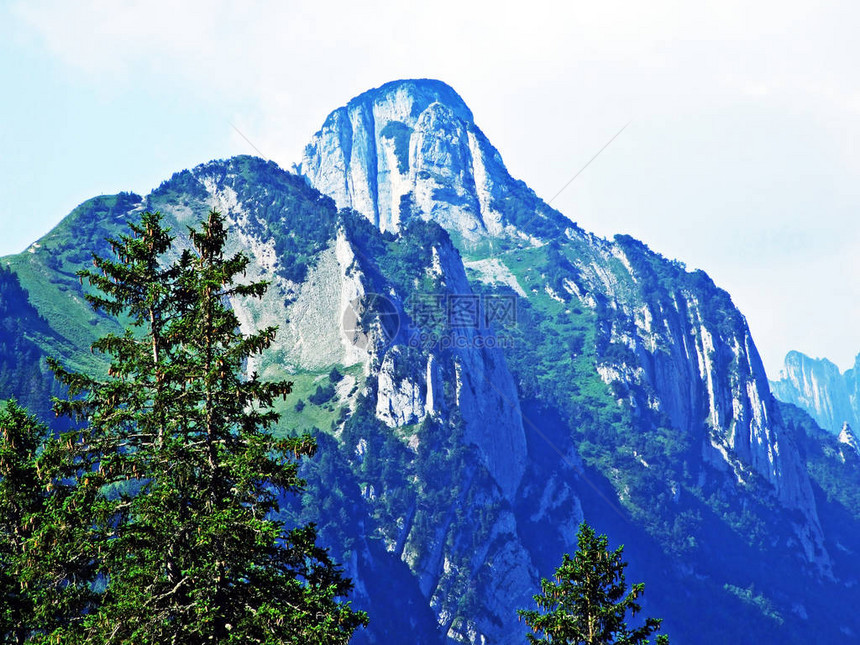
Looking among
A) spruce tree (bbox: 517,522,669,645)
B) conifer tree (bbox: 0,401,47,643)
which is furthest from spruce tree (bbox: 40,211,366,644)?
spruce tree (bbox: 517,522,669,645)

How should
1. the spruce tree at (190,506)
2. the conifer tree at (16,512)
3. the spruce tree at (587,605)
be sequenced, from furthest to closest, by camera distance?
the spruce tree at (587,605)
the conifer tree at (16,512)
the spruce tree at (190,506)

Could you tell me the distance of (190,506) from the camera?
21.7 m

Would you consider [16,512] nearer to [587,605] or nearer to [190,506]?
[190,506]

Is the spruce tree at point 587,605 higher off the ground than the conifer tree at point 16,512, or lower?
higher

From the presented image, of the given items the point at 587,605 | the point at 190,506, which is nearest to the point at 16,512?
the point at 190,506

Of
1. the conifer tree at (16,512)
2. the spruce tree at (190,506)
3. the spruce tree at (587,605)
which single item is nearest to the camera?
the spruce tree at (190,506)

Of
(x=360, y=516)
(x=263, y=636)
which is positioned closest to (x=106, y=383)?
(x=263, y=636)

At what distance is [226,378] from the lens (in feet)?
72.0

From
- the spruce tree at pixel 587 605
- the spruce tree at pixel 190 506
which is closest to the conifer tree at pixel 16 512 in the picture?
the spruce tree at pixel 190 506

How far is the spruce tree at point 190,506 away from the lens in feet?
64.5

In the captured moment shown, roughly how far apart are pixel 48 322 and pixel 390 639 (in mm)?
111791

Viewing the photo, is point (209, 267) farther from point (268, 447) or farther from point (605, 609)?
point (605, 609)

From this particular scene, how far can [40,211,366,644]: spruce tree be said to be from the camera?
1967 centimetres

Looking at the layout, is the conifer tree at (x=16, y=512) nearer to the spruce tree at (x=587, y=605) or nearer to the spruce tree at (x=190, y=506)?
the spruce tree at (x=190, y=506)
